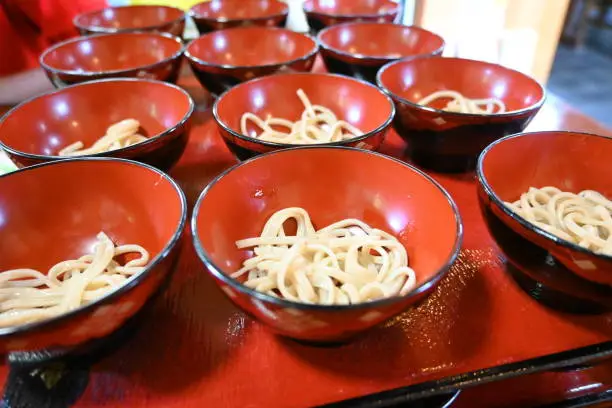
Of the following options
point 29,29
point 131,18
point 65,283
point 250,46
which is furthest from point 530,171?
point 29,29

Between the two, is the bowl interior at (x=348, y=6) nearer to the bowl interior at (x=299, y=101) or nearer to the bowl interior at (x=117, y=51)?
the bowl interior at (x=117, y=51)

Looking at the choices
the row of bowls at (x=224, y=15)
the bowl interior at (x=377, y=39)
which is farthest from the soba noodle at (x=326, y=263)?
the row of bowls at (x=224, y=15)

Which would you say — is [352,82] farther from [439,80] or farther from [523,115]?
[523,115]

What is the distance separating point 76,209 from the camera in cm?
74

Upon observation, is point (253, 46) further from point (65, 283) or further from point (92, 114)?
point (65, 283)

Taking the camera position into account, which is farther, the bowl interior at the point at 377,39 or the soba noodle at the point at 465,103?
the bowl interior at the point at 377,39

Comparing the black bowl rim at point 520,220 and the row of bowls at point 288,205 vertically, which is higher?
the black bowl rim at point 520,220

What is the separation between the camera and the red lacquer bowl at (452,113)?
0.83 m

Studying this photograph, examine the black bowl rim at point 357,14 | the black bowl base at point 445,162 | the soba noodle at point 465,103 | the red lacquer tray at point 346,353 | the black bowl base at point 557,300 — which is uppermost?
the black bowl rim at point 357,14

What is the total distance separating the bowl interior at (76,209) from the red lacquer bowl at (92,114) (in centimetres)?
12

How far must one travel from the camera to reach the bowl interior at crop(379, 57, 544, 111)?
1005mm

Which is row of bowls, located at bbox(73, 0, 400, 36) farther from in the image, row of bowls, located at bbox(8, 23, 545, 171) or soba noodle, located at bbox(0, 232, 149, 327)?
soba noodle, located at bbox(0, 232, 149, 327)

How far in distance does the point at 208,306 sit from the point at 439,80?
2.49 feet

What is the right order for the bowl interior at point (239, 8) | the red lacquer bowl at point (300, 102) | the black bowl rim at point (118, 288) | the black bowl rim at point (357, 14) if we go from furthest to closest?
the bowl interior at point (239, 8), the black bowl rim at point (357, 14), the red lacquer bowl at point (300, 102), the black bowl rim at point (118, 288)
